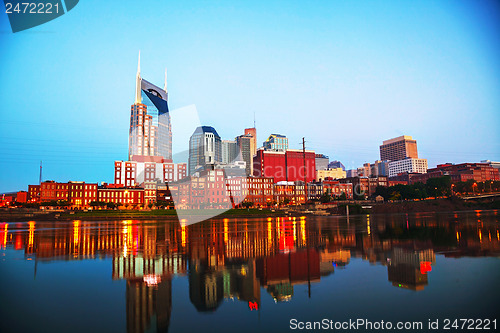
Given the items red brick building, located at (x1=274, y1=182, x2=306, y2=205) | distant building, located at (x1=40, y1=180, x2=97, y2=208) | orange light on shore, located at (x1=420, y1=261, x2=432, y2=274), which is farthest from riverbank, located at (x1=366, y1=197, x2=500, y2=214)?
distant building, located at (x1=40, y1=180, x2=97, y2=208)

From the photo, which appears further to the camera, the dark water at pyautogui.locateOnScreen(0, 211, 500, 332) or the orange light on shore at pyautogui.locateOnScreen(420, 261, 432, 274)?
the orange light on shore at pyautogui.locateOnScreen(420, 261, 432, 274)

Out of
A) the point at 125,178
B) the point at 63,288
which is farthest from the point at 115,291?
the point at 125,178

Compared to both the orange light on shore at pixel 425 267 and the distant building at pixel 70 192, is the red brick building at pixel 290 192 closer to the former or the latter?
the distant building at pixel 70 192

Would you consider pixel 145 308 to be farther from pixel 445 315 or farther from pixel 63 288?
pixel 445 315

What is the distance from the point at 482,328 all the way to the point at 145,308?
705 centimetres

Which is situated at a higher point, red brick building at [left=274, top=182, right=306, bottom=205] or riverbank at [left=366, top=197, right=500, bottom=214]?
red brick building at [left=274, top=182, right=306, bottom=205]

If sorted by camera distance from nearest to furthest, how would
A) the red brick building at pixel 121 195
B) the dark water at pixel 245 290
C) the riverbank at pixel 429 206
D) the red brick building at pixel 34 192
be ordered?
the dark water at pixel 245 290, the riverbank at pixel 429 206, the red brick building at pixel 121 195, the red brick building at pixel 34 192

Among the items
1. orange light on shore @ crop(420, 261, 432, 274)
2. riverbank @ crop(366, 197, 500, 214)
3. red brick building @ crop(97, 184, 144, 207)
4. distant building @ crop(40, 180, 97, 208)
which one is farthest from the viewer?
red brick building @ crop(97, 184, 144, 207)

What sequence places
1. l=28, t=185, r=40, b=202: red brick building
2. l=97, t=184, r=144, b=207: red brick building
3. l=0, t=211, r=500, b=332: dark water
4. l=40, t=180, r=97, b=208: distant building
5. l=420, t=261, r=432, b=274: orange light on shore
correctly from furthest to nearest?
1. l=28, t=185, r=40, b=202: red brick building
2. l=97, t=184, r=144, b=207: red brick building
3. l=40, t=180, r=97, b=208: distant building
4. l=420, t=261, r=432, b=274: orange light on shore
5. l=0, t=211, r=500, b=332: dark water

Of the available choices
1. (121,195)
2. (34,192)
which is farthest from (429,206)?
(34,192)

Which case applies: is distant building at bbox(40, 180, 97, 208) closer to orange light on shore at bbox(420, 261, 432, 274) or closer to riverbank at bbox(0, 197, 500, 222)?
riverbank at bbox(0, 197, 500, 222)

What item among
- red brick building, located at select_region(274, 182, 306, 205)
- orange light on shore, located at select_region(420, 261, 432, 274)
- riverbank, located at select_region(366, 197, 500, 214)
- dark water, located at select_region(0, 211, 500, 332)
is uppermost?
red brick building, located at select_region(274, 182, 306, 205)

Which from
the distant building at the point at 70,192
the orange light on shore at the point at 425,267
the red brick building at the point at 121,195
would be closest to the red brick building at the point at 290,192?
the red brick building at the point at 121,195

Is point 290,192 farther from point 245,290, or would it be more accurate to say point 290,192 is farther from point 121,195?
point 245,290
